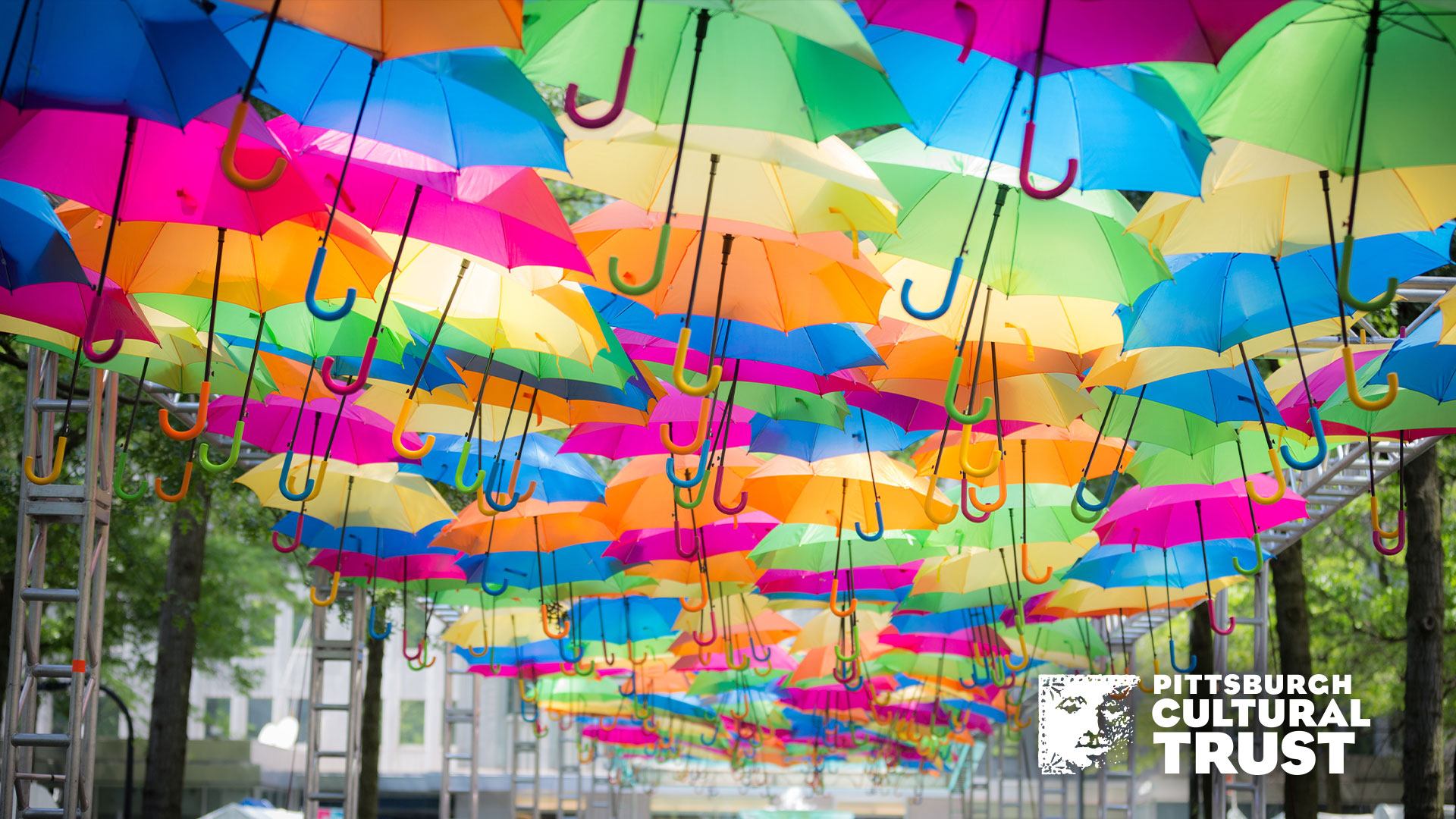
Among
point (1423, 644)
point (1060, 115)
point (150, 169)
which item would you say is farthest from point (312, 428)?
point (1423, 644)

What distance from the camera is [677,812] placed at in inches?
1861

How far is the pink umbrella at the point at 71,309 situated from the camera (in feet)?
21.3

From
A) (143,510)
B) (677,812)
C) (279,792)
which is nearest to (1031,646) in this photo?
(143,510)

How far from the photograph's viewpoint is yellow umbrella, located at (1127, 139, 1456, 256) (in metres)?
5.21

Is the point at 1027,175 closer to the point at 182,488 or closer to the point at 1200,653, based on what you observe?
the point at 182,488

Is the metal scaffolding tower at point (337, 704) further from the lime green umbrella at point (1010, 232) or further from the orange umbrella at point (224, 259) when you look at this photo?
the lime green umbrella at point (1010, 232)

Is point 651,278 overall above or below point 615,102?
below

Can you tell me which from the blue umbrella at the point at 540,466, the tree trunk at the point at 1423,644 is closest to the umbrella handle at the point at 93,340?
the blue umbrella at the point at 540,466

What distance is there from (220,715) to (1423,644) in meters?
41.7

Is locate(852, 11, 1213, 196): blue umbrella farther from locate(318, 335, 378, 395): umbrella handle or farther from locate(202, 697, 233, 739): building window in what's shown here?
locate(202, 697, 233, 739): building window

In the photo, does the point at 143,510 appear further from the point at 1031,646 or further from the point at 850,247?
the point at 850,247

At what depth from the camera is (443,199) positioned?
577 centimetres

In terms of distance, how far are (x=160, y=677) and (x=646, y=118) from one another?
15930mm

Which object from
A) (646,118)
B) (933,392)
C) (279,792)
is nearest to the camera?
(646,118)
